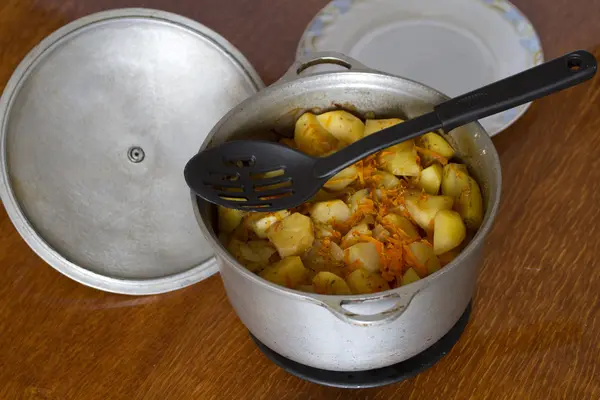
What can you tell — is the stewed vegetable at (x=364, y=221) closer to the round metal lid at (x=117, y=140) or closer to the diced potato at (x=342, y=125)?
the diced potato at (x=342, y=125)

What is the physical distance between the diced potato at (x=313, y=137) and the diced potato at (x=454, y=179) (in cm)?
12

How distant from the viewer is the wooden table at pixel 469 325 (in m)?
0.72

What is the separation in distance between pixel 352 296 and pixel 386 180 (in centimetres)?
21

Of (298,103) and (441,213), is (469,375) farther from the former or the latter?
(298,103)

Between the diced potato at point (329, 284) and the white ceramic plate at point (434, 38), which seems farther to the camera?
the white ceramic plate at point (434, 38)

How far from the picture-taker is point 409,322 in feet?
2.00

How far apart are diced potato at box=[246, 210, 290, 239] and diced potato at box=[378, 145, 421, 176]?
0.38 feet

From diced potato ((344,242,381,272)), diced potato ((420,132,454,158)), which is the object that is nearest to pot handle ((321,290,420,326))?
diced potato ((344,242,381,272))

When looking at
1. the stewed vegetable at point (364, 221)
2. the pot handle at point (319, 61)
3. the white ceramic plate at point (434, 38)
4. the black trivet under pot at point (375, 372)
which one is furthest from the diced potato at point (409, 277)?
the white ceramic plate at point (434, 38)

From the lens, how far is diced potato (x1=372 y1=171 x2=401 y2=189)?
73 centimetres

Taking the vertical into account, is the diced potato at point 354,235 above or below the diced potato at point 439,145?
below

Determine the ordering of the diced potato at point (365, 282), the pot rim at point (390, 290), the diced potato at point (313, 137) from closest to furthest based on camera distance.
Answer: the pot rim at point (390, 290) < the diced potato at point (365, 282) < the diced potato at point (313, 137)

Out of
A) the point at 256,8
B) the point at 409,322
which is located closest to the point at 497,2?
the point at 256,8

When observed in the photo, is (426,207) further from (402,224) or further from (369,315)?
(369,315)
